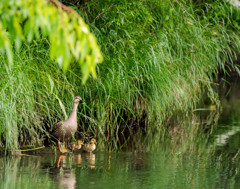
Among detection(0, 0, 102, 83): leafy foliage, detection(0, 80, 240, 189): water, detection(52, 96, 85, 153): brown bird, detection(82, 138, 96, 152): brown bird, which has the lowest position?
detection(0, 80, 240, 189): water

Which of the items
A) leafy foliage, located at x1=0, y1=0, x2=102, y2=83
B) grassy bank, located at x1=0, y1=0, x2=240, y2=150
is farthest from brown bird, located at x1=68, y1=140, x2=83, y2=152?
leafy foliage, located at x1=0, y1=0, x2=102, y2=83

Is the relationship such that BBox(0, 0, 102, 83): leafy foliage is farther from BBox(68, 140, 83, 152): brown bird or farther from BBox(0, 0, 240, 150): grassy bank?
BBox(68, 140, 83, 152): brown bird

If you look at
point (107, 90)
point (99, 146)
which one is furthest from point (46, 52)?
point (99, 146)

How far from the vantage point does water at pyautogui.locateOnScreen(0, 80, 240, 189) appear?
5.35m

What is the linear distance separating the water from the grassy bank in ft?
1.48

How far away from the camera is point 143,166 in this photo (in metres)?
6.15

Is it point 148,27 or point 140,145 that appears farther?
point 148,27

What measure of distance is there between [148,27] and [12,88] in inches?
148

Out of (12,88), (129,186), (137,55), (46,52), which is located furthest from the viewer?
(137,55)

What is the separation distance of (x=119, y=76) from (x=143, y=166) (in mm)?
2058

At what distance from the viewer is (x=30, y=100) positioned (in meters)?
6.55

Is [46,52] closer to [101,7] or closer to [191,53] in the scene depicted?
[101,7]

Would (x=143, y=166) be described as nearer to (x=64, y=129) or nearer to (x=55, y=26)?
(x=64, y=129)

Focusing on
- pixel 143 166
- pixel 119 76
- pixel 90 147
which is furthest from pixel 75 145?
pixel 119 76
